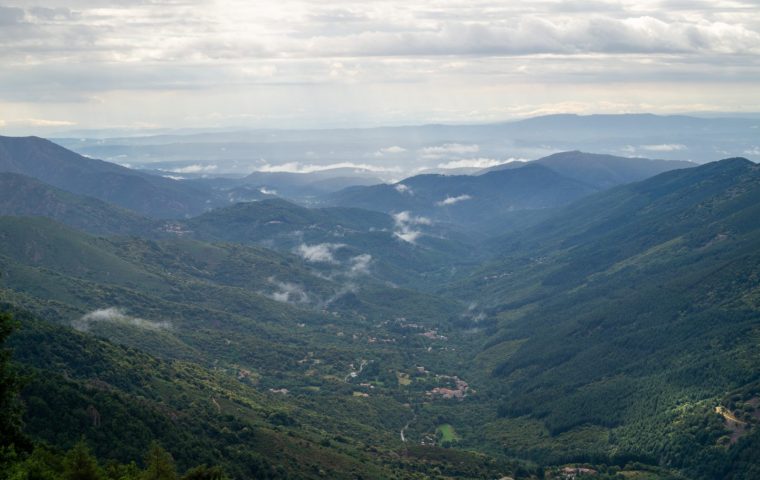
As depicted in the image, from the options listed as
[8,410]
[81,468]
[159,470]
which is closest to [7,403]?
[8,410]

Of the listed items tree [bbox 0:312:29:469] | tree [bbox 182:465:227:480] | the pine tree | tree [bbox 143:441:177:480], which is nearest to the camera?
tree [bbox 0:312:29:469]

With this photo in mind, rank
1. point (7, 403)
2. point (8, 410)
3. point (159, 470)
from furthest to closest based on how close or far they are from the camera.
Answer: point (159, 470) → point (7, 403) → point (8, 410)

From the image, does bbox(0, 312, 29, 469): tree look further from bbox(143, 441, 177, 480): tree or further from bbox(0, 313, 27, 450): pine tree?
bbox(143, 441, 177, 480): tree

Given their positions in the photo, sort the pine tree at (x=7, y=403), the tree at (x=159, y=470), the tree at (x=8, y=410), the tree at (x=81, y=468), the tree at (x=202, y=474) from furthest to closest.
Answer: the tree at (x=202, y=474), the tree at (x=159, y=470), the tree at (x=81, y=468), the pine tree at (x=7, y=403), the tree at (x=8, y=410)

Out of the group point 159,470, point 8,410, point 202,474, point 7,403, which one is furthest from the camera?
point 202,474

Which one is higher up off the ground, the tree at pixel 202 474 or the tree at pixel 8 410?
the tree at pixel 8 410

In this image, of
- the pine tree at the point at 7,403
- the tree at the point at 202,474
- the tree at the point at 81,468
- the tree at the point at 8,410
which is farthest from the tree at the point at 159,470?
the pine tree at the point at 7,403

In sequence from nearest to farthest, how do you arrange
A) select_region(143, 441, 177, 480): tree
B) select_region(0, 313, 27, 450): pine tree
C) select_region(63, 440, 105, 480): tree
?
select_region(0, 313, 27, 450): pine tree
select_region(63, 440, 105, 480): tree
select_region(143, 441, 177, 480): tree

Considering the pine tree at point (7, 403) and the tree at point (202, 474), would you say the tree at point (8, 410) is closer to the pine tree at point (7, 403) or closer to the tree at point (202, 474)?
the pine tree at point (7, 403)

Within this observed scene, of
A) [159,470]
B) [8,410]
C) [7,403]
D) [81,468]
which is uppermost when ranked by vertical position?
[7,403]

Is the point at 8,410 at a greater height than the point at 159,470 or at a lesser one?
greater

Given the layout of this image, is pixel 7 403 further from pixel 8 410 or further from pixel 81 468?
pixel 81 468

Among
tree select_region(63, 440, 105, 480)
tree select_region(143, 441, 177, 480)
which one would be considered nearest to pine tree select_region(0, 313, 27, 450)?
tree select_region(63, 440, 105, 480)
